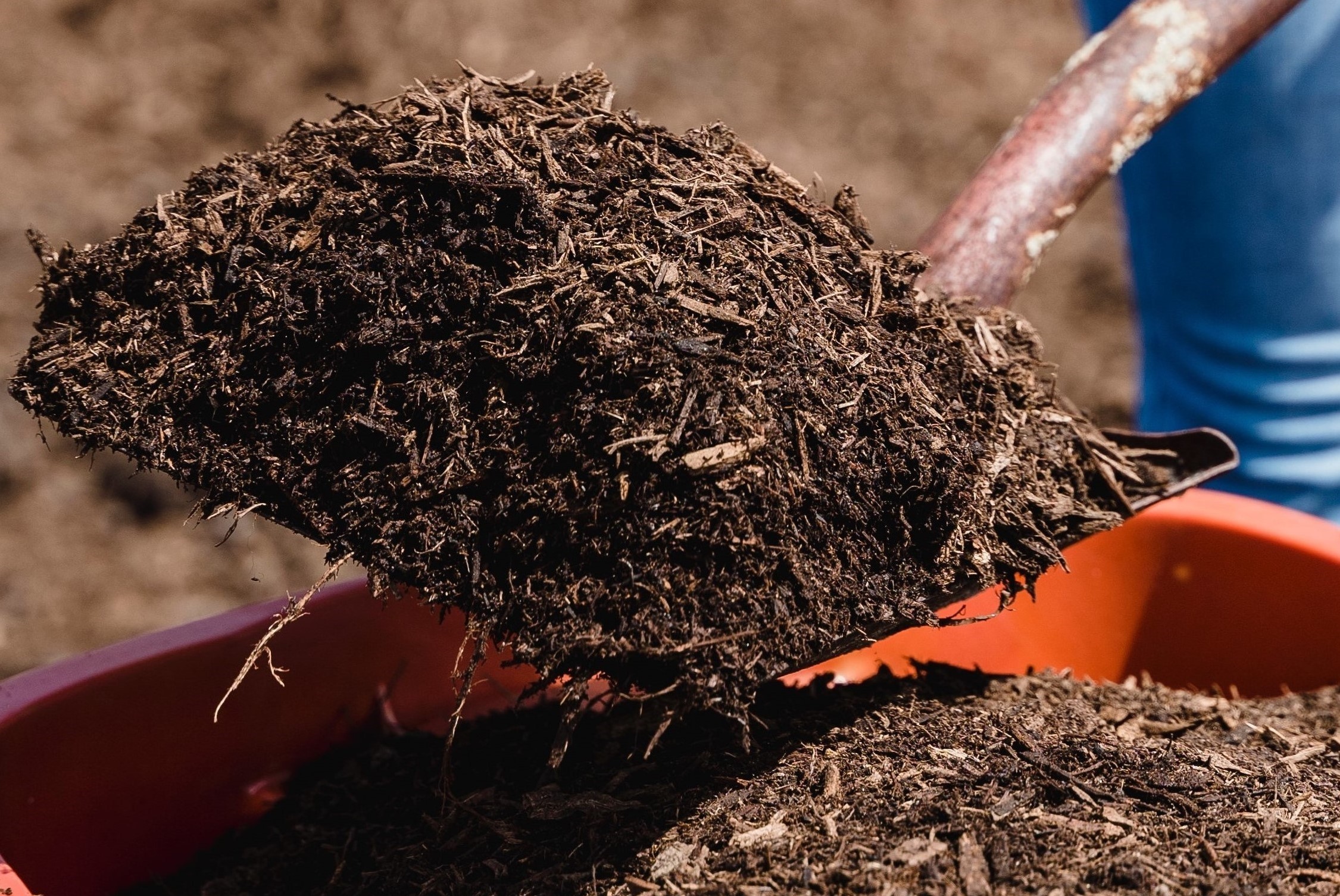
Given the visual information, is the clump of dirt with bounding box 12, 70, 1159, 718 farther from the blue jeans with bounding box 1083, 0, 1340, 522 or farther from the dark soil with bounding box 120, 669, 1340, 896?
the blue jeans with bounding box 1083, 0, 1340, 522

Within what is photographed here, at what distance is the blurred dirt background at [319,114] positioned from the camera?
2707 mm

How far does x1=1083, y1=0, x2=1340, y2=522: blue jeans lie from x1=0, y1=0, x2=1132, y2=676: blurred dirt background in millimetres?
1198

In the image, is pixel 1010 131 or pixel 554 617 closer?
pixel 554 617

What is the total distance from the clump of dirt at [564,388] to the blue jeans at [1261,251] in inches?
47.8

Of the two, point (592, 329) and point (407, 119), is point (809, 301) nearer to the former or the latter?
point (592, 329)

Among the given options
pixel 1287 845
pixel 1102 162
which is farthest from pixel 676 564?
pixel 1102 162

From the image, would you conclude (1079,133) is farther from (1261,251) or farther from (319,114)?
(319,114)

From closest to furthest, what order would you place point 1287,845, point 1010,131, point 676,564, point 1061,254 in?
point 676,564
point 1287,845
point 1010,131
point 1061,254

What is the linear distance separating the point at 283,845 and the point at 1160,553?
1.28 m

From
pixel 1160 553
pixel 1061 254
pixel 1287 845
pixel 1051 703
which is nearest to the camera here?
pixel 1287 845

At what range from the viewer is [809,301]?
3.37ft

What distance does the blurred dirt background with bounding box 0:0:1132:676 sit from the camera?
107 inches

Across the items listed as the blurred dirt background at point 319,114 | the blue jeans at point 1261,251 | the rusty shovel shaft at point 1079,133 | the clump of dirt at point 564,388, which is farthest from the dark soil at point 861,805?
the blurred dirt background at point 319,114

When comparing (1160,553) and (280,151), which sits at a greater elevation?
A: (280,151)
